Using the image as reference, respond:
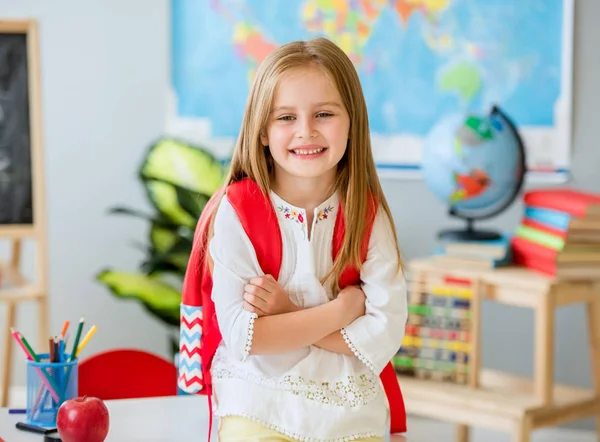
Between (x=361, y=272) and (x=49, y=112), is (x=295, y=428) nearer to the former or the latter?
(x=361, y=272)

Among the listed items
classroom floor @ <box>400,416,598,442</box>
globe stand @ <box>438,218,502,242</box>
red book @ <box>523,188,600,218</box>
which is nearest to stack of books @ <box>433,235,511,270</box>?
globe stand @ <box>438,218,502,242</box>

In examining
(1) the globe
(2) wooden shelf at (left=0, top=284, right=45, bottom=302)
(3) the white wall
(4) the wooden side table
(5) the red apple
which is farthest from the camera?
(3) the white wall

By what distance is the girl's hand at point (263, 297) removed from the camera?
4.58ft

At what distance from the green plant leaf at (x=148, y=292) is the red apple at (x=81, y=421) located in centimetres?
166

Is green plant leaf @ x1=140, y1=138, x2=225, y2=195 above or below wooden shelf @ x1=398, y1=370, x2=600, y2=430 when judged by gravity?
above

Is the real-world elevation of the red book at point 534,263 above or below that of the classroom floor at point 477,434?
above

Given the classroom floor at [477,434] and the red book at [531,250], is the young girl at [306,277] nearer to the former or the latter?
the red book at [531,250]

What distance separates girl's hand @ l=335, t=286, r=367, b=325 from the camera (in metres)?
1.42

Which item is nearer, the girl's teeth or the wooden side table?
the girl's teeth

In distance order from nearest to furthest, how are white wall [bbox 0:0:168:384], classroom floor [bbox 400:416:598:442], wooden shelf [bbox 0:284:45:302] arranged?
1. wooden shelf [bbox 0:284:45:302]
2. classroom floor [bbox 400:416:598:442]
3. white wall [bbox 0:0:168:384]

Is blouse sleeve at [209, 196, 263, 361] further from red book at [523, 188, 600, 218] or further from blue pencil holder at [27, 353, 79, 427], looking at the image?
red book at [523, 188, 600, 218]

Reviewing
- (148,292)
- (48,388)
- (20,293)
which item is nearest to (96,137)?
(148,292)

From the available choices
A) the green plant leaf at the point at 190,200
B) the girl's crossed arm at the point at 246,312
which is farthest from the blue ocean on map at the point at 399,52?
the girl's crossed arm at the point at 246,312

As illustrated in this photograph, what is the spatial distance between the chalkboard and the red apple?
1605 millimetres
